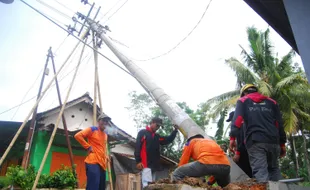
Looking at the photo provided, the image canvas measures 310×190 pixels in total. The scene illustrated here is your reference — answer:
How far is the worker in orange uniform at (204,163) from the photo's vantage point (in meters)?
2.87

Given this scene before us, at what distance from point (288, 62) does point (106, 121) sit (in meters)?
14.4

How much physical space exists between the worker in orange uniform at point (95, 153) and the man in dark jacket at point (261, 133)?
2.44 meters

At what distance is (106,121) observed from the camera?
5.05m

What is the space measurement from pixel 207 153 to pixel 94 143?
2.59 m

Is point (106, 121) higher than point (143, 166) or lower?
higher

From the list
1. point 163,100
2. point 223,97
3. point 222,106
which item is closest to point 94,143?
point 163,100

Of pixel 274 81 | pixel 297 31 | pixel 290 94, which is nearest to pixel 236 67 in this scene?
pixel 274 81

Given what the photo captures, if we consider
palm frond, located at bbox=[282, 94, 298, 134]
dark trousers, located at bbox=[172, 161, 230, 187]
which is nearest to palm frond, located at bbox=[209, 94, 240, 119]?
palm frond, located at bbox=[282, 94, 298, 134]

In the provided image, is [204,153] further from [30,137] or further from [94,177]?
[30,137]

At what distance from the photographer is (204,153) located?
2.97 meters

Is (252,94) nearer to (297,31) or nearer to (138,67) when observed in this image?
(297,31)

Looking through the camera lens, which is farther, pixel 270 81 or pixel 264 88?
pixel 270 81

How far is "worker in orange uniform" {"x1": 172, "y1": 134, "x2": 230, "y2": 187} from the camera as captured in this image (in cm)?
287

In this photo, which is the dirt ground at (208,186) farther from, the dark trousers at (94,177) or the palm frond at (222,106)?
the palm frond at (222,106)
